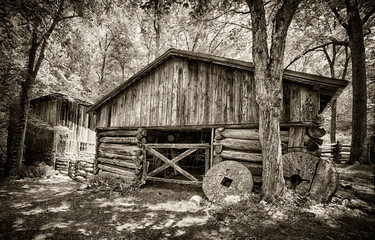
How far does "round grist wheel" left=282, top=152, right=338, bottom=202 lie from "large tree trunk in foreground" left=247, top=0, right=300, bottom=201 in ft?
2.56

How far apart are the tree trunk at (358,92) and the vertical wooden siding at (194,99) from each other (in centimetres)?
594

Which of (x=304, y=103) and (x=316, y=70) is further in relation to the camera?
(x=316, y=70)

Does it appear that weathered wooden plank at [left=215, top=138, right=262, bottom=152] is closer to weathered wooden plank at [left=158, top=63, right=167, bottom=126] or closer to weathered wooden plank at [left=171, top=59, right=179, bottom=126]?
weathered wooden plank at [left=171, top=59, right=179, bottom=126]

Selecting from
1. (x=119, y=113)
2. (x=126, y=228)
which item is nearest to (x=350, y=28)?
(x=119, y=113)

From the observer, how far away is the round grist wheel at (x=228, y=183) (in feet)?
19.7

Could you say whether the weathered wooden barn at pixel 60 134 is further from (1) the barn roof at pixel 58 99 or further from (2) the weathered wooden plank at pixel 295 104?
(2) the weathered wooden plank at pixel 295 104

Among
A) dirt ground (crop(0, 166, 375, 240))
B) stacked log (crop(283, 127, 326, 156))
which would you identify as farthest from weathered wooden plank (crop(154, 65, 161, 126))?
stacked log (crop(283, 127, 326, 156))

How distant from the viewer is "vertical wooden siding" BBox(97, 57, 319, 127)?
630 centimetres

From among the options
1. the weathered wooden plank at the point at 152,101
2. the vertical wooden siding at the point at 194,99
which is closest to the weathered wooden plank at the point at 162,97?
the vertical wooden siding at the point at 194,99

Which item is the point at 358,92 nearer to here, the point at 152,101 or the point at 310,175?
the point at 310,175

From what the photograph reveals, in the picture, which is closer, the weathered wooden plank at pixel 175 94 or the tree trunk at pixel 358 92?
the weathered wooden plank at pixel 175 94

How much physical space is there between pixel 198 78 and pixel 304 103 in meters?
3.83

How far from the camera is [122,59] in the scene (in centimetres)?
2564

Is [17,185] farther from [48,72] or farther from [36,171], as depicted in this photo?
[48,72]
